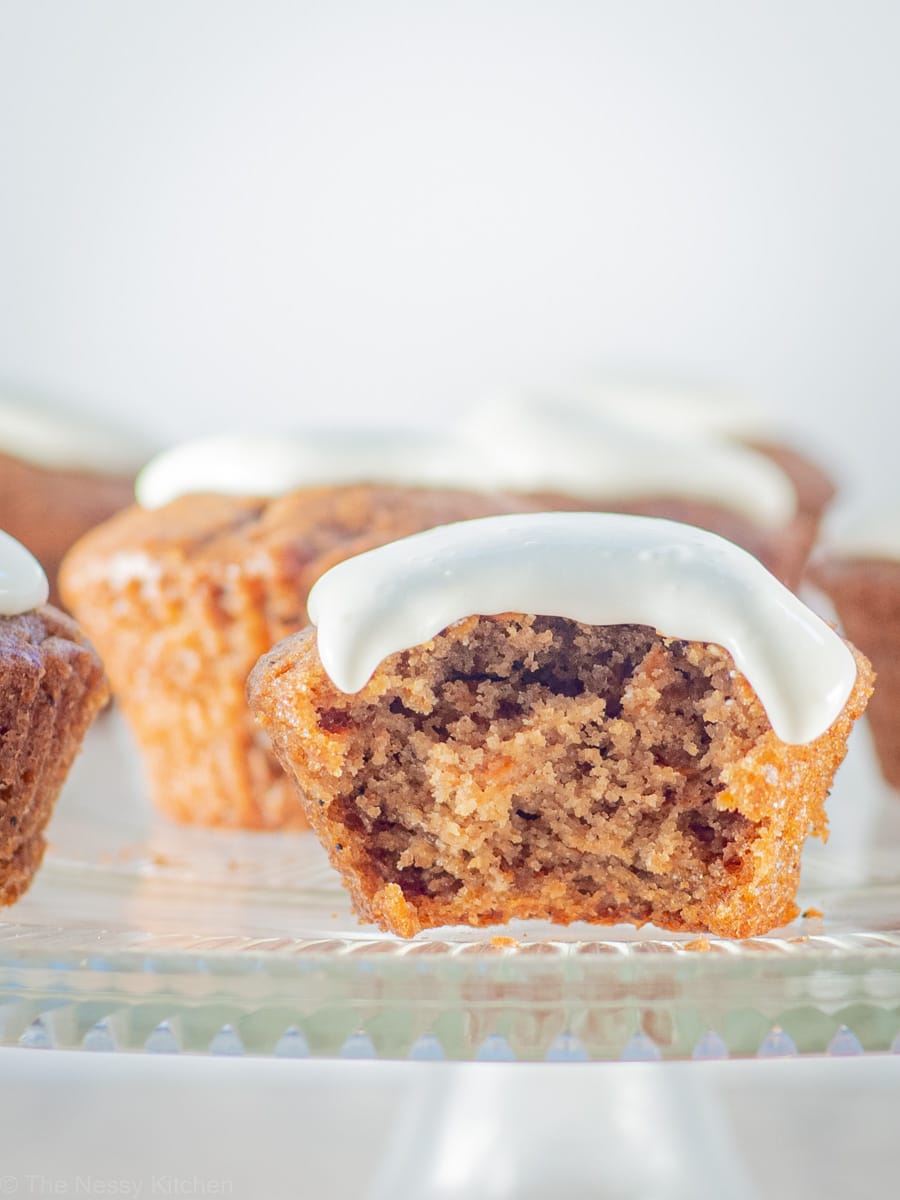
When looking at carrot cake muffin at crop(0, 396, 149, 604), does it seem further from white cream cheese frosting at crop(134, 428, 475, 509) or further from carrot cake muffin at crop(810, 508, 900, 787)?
carrot cake muffin at crop(810, 508, 900, 787)

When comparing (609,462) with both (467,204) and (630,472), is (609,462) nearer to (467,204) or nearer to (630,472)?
(630,472)

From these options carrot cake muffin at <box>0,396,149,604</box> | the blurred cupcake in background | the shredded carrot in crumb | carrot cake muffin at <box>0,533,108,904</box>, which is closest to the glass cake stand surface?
the shredded carrot in crumb

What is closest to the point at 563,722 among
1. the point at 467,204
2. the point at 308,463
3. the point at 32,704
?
the point at 32,704

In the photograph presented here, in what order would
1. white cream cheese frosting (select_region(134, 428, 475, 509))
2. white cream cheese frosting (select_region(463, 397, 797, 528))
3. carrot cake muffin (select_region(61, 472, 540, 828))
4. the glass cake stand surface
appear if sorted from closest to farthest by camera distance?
the glass cake stand surface → carrot cake muffin (select_region(61, 472, 540, 828)) → white cream cheese frosting (select_region(134, 428, 475, 509)) → white cream cheese frosting (select_region(463, 397, 797, 528))

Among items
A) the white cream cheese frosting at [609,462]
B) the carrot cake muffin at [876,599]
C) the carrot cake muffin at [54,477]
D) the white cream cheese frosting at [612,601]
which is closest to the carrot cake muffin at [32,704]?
the white cream cheese frosting at [612,601]

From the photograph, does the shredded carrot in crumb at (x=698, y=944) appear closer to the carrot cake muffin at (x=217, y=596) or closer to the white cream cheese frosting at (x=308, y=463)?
the carrot cake muffin at (x=217, y=596)

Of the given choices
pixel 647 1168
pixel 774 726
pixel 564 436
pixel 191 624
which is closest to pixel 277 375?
pixel 564 436

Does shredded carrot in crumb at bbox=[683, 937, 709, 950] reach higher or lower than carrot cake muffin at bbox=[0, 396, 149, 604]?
higher

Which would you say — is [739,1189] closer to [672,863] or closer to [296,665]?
[672,863]
